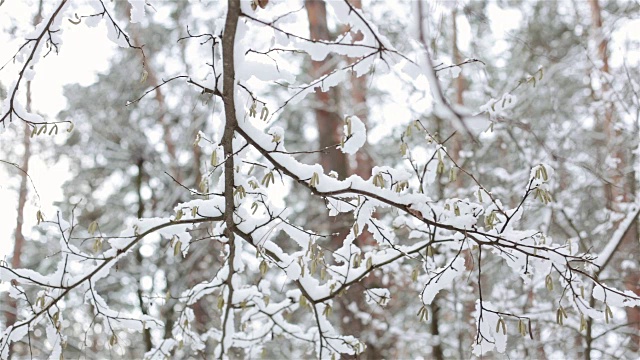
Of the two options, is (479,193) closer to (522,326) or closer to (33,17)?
(522,326)

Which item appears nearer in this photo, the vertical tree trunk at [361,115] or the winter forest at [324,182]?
the winter forest at [324,182]

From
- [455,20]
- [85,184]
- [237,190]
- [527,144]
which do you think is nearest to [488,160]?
[455,20]

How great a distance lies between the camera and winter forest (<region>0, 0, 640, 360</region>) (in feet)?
7.82

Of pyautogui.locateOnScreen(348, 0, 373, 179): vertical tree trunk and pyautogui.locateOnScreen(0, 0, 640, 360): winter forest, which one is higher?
pyautogui.locateOnScreen(348, 0, 373, 179): vertical tree trunk

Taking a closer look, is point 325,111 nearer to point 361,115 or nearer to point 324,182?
point 361,115

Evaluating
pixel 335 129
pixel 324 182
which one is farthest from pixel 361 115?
pixel 324 182

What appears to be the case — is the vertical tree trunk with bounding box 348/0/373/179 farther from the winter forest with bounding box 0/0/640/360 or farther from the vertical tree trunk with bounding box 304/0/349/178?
the vertical tree trunk with bounding box 304/0/349/178

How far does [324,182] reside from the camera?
240 cm

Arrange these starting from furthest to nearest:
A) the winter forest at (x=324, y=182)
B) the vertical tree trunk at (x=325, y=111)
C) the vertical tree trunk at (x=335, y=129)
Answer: the vertical tree trunk at (x=325, y=111) → the vertical tree trunk at (x=335, y=129) → the winter forest at (x=324, y=182)

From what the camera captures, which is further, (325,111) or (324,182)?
(325,111)

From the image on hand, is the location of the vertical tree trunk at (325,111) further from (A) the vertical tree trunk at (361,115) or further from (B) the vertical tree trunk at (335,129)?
(A) the vertical tree trunk at (361,115)

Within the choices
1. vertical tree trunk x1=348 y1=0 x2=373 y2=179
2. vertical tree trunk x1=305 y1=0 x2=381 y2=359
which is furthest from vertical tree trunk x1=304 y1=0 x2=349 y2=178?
vertical tree trunk x1=348 y1=0 x2=373 y2=179

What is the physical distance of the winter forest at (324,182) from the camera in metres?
2.38

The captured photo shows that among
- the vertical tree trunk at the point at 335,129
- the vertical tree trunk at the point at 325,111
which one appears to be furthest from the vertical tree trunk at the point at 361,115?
the vertical tree trunk at the point at 325,111
